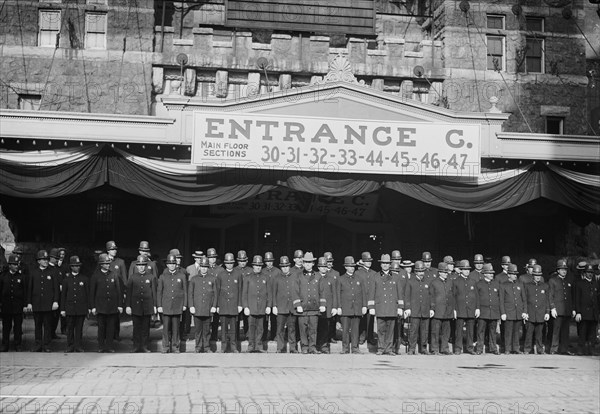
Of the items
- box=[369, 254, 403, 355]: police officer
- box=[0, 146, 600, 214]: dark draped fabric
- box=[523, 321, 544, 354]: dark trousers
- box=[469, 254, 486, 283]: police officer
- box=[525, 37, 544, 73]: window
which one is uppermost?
Result: box=[525, 37, 544, 73]: window

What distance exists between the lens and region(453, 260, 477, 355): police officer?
15070mm

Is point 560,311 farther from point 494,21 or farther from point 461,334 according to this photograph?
point 494,21

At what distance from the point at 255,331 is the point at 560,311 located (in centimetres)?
639

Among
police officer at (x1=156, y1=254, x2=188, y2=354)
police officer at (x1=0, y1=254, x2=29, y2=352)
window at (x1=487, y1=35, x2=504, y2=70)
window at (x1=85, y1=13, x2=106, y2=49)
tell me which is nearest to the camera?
police officer at (x1=0, y1=254, x2=29, y2=352)

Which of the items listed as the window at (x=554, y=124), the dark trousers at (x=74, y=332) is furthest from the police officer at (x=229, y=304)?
the window at (x=554, y=124)

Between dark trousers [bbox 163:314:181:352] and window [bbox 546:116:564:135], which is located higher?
window [bbox 546:116:564:135]

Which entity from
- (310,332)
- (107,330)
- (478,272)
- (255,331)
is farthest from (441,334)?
(107,330)

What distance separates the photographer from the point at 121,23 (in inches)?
862

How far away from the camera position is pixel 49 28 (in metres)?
21.9

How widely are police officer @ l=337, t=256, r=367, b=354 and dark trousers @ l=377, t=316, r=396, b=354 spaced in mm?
412

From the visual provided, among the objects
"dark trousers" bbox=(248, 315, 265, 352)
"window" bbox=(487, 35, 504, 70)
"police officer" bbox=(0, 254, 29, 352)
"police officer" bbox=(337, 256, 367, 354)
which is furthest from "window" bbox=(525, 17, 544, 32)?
"police officer" bbox=(0, 254, 29, 352)

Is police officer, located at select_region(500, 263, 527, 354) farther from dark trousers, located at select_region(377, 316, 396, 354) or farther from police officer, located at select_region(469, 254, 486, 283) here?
dark trousers, located at select_region(377, 316, 396, 354)

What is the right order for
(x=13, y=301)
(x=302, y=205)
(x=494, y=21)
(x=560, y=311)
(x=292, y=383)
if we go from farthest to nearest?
1. (x=494, y=21)
2. (x=302, y=205)
3. (x=560, y=311)
4. (x=13, y=301)
5. (x=292, y=383)

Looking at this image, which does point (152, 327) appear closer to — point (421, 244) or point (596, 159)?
point (421, 244)
